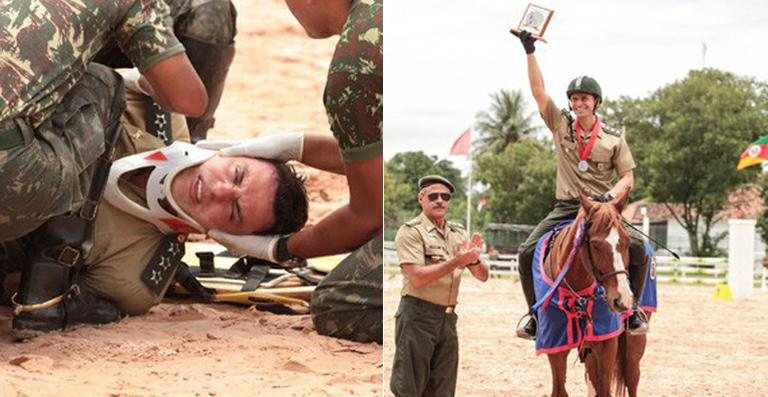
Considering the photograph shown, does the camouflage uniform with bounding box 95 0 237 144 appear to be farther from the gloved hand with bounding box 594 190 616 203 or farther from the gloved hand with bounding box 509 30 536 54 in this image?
the gloved hand with bounding box 594 190 616 203

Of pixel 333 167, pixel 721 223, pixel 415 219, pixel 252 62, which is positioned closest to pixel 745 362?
pixel 721 223

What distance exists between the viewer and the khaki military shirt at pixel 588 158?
366 cm

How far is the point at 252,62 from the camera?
989cm

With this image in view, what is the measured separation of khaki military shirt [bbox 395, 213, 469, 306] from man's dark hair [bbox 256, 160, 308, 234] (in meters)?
1.06

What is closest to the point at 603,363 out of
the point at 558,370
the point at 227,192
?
the point at 558,370

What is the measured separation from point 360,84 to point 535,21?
591 millimetres

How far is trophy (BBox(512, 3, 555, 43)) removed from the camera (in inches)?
141

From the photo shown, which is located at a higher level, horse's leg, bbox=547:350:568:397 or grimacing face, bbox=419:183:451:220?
grimacing face, bbox=419:183:451:220

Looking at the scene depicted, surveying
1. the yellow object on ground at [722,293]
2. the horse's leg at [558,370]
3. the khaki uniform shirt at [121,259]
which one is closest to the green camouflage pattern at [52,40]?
the khaki uniform shirt at [121,259]

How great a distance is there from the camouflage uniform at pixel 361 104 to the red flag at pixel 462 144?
22 cm

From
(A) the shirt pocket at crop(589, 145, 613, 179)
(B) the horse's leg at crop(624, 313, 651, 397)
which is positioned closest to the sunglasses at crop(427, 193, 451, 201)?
(A) the shirt pocket at crop(589, 145, 613, 179)

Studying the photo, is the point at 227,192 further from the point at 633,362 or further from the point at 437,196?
the point at 633,362

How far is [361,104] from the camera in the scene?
3959 millimetres

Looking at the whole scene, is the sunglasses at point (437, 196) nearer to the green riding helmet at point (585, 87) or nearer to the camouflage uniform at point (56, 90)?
the green riding helmet at point (585, 87)
